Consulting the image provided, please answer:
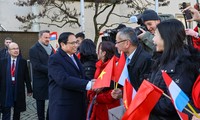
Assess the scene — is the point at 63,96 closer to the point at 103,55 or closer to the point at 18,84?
the point at 103,55

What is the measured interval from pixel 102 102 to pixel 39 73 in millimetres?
2127

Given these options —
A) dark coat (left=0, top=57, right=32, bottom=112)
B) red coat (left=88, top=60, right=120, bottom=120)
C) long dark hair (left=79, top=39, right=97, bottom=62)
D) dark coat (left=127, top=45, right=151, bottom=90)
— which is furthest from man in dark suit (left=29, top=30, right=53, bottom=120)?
dark coat (left=127, top=45, right=151, bottom=90)

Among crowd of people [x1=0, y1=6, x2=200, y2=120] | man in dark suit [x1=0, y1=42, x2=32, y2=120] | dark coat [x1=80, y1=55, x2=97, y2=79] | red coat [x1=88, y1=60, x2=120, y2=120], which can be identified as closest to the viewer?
crowd of people [x1=0, y1=6, x2=200, y2=120]

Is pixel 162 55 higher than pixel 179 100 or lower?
higher

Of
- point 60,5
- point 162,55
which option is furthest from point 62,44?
point 60,5

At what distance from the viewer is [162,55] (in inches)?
109

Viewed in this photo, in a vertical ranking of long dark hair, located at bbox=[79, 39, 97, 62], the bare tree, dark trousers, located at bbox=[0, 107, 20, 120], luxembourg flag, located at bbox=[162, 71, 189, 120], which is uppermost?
the bare tree

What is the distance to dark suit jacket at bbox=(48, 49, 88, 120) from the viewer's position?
3918 mm

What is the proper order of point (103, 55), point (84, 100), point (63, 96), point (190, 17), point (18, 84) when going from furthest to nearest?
point (18, 84), point (103, 55), point (84, 100), point (63, 96), point (190, 17)

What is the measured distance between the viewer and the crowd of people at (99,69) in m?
2.68

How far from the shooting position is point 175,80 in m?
2.58

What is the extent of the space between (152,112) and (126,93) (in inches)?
16.7

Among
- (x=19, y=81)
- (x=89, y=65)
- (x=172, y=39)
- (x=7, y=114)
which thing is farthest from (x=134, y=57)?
(x=7, y=114)

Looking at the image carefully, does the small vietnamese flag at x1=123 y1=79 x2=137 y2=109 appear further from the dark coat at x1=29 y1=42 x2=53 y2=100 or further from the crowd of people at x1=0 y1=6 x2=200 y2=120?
the dark coat at x1=29 y1=42 x2=53 y2=100
